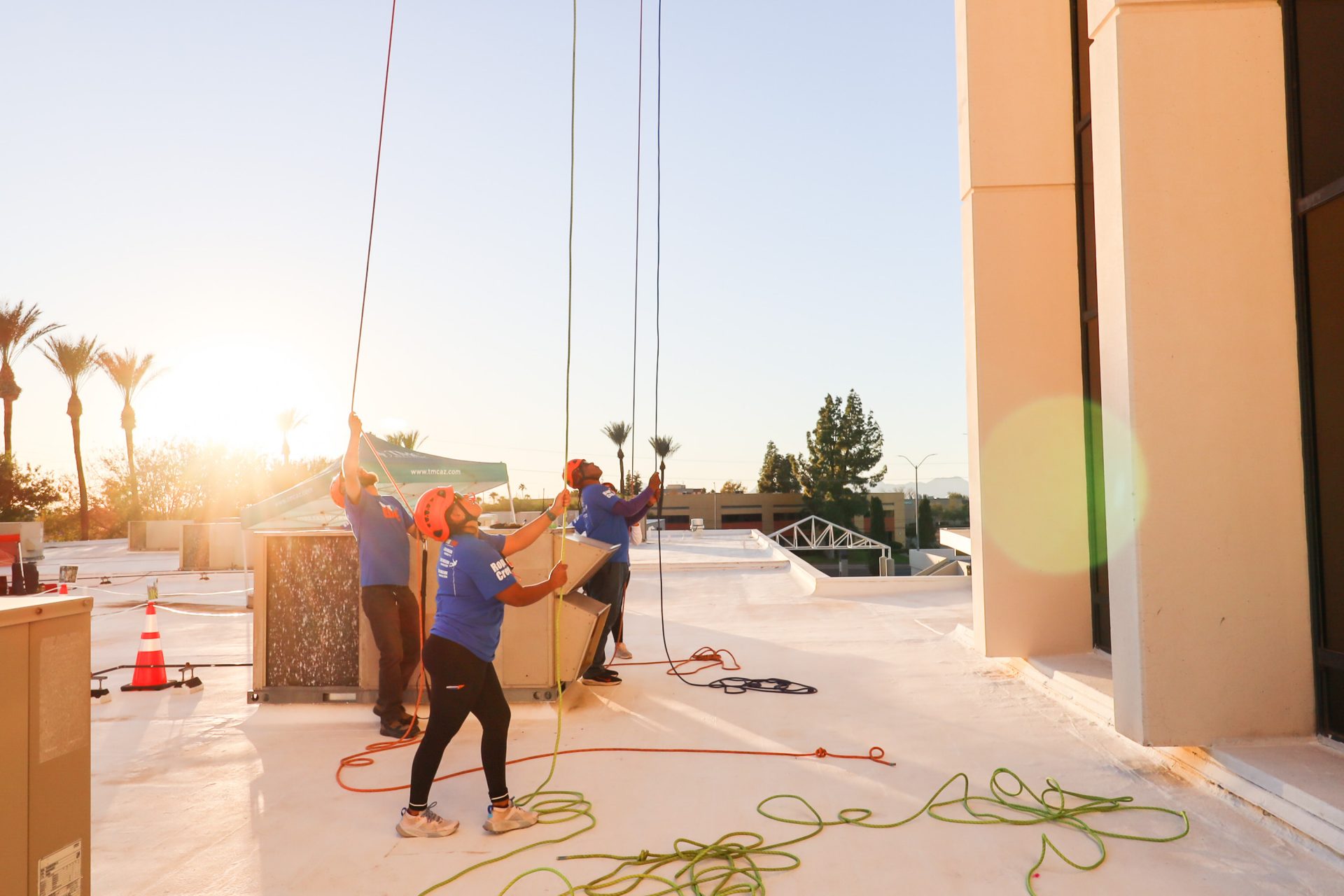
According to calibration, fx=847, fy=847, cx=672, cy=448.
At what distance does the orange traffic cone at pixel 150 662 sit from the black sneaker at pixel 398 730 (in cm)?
313

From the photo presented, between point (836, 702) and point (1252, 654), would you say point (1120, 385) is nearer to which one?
point (1252, 654)

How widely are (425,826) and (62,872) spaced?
76.5 inches

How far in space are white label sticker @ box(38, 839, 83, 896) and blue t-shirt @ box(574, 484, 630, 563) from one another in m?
5.10

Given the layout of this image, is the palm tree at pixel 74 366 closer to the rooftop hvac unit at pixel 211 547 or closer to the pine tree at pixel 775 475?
the rooftop hvac unit at pixel 211 547

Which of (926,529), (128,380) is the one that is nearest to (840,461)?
(926,529)

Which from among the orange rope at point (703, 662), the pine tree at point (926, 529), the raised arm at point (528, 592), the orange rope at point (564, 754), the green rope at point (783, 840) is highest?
the raised arm at point (528, 592)

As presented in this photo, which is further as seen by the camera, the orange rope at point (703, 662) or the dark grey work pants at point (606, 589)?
the orange rope at point (703, 662)

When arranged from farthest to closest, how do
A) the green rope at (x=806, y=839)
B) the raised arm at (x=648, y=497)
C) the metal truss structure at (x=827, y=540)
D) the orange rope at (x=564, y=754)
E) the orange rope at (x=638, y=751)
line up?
the metal truss structure at (x=827, y=540), the raised arm at (x=648, y=497), the orange rope at (x=638, y=751), the orange rope at (x=564, y=754), the green rope at (x=806, y=839)

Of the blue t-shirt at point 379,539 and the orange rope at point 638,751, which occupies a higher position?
the blue t-shirt at point 379,539

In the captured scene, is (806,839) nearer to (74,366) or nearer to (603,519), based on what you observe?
(603,519)

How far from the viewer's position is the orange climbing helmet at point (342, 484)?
6.13 metres

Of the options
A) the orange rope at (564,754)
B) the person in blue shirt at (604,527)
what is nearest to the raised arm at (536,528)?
the orange rope at (564,754)

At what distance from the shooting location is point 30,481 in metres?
34.6

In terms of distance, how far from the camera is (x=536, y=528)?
482 cm
